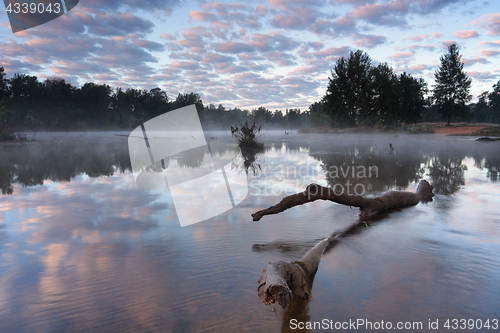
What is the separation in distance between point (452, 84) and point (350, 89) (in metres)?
20.0

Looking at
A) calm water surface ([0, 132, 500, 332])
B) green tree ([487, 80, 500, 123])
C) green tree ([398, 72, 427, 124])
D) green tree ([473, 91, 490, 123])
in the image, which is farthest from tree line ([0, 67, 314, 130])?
green tree ([473, 91, 490, 123])

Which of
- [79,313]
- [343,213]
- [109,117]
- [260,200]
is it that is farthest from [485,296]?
[109,117]

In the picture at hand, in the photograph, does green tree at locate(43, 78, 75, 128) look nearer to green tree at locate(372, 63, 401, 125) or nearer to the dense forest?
the dense forest

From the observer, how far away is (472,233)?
460cm

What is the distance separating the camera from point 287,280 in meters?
2.88

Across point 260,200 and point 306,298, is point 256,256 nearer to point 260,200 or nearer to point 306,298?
point 306,298

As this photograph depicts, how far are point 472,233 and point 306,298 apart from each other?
11.5ft

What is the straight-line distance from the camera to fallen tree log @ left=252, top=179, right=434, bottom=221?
16.3ft

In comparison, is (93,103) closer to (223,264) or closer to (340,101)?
(340,101)

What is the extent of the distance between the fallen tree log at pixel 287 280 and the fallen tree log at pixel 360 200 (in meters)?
1.30

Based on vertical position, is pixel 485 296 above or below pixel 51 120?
below

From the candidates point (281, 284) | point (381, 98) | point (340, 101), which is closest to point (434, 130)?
point (381, 98)

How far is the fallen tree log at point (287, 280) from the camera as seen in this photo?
7.97 ft

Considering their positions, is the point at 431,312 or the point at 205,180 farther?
the point at 205,180
